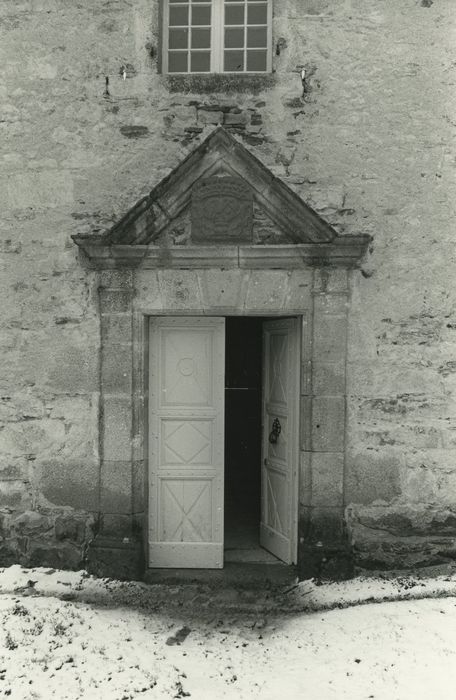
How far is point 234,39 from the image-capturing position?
5285mm

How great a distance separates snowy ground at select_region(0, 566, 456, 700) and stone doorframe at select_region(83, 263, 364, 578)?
0.36 meters

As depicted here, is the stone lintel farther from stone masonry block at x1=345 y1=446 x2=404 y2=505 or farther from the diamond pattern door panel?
stone masonry block at x1=345 y1=446 x2=404 y2=505

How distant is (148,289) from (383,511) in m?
2.59

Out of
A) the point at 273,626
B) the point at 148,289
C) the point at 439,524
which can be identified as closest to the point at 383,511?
the point at 439,524

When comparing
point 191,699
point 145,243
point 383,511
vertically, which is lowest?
point 191,699

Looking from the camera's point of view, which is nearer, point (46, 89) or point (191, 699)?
point (191, 699)

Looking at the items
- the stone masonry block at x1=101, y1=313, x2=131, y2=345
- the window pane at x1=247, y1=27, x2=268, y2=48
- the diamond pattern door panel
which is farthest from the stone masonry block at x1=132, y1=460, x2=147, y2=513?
the window pane at x1=247, y1=27, x2=268, y2=48

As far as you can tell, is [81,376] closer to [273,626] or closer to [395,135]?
[273,626]

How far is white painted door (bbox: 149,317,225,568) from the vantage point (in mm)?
5277

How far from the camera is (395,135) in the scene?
5000 mm

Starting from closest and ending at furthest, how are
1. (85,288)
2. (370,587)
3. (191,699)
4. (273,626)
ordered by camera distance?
(191,699) < (273,626) < (370,587) < (85,288)

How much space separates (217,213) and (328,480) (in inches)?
90.6

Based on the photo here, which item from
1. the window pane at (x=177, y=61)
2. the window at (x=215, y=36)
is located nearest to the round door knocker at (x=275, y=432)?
the window at (x=215, y=36)

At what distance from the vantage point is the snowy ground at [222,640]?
143 inches
